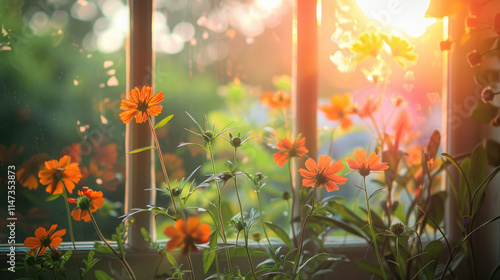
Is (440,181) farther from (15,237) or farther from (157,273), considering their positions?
(15,237)

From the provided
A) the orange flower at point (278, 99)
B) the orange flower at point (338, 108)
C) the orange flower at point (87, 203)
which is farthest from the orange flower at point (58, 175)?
the orange flower at point (338, 108)

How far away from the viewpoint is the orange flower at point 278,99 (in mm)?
1125

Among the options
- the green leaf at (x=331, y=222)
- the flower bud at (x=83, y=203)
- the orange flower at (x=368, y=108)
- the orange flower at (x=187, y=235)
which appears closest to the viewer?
the orange flower at (x=187, y=235)

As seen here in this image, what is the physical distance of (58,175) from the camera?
2.65ft

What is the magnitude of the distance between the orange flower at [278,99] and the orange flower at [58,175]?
1.80 ft

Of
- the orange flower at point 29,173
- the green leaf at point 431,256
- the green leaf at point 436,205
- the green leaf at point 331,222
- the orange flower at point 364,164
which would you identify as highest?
the orange flower at point 364,164

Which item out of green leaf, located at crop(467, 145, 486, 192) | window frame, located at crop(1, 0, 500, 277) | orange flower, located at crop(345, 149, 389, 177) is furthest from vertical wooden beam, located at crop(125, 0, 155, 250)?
green leaf, located at crop(467, 145, 486, 192)

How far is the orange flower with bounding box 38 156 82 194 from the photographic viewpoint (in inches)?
31.7

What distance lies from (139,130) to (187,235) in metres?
0.46

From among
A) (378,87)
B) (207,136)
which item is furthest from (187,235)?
(378,87)

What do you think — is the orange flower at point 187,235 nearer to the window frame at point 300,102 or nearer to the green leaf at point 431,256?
the window frame at point 300,102

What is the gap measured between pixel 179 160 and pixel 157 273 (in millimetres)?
293

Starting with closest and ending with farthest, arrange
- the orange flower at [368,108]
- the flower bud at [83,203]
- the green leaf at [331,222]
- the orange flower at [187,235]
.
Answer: the orange flower at [187,235] → the flower bud at [83,203] → the green leaf at [331,222] → the orange flower at [368,108]

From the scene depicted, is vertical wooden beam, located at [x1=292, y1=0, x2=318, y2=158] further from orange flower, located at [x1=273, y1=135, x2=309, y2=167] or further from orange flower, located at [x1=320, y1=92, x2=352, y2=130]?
orange flower, located at [x1=273, y1=135, x2=309, y2=167]
